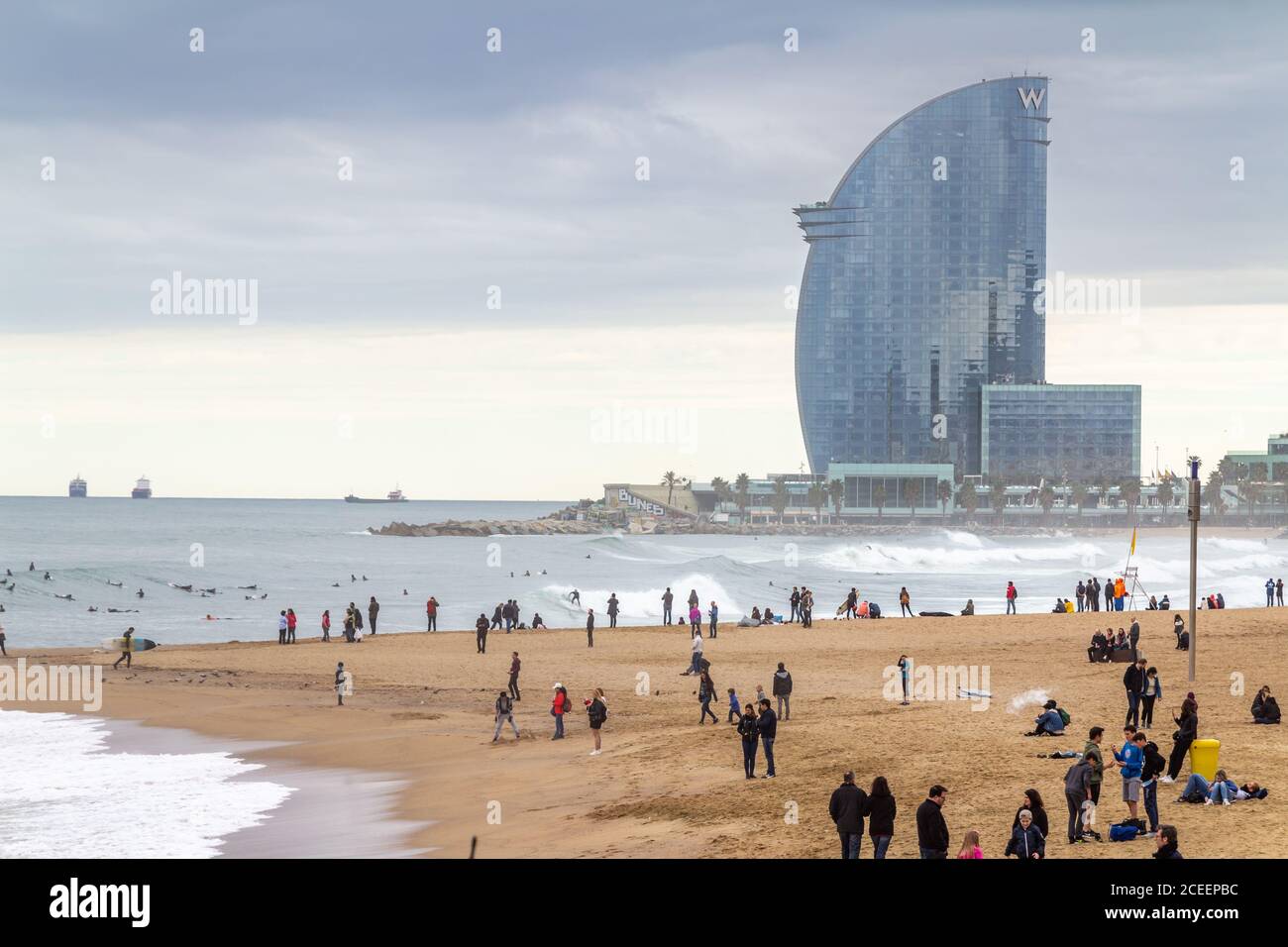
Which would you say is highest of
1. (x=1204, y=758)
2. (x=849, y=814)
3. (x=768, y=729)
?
(x=1204, y=758)

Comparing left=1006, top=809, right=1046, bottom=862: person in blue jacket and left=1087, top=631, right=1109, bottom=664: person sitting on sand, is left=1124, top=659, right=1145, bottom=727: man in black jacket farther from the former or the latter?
left=1087, top=631, right=1109, bottom=664: person sitting on sand

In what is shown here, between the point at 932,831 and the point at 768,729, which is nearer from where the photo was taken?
the point at 932,831

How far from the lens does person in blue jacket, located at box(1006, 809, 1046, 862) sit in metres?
15.5

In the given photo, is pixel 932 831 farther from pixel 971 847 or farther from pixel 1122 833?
pixel 1122 833

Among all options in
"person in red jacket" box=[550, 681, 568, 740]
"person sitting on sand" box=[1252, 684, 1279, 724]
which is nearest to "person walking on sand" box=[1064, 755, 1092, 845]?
"person sitting on sand" box=[1252, 684, 1279, 724]

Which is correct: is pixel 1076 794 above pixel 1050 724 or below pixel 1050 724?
above

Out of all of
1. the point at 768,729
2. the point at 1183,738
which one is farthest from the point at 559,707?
the point at 1183,738

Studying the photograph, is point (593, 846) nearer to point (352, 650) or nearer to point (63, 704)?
point (63, 704)

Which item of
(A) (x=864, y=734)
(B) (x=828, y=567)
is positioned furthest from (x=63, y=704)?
(B) (x=828, y=567)

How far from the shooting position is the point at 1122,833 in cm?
1725

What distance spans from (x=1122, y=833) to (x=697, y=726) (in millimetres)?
14029

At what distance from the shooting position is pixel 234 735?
3288 centimetres

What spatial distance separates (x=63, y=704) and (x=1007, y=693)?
83.7ft
